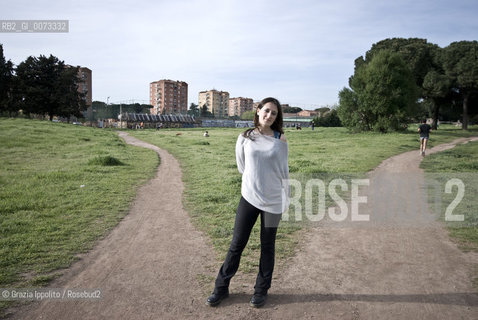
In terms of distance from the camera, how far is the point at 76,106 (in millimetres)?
57781

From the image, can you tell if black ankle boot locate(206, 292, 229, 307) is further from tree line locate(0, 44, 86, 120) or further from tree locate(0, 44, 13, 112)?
tree locate(0, 44, 13, 112)

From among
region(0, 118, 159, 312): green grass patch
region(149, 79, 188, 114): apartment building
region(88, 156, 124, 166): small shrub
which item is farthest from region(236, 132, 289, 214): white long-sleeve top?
region(149, 79, 188, 114): apartment building

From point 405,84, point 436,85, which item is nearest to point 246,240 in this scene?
point 405,84

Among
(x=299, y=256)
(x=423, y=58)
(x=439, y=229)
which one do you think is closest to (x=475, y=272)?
(x=439, y=229)

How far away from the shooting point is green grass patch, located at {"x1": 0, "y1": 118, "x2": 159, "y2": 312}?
4.32m

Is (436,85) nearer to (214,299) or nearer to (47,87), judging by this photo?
(214,299)

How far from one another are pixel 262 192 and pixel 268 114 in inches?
35.4

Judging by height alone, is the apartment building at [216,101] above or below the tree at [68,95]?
above

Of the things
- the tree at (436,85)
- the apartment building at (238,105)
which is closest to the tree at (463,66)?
the tree at (436,85)

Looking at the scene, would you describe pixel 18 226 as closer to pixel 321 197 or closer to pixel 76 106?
pixel 321 197

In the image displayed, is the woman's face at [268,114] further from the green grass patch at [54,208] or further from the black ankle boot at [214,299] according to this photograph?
the green grass patch at [54,208]

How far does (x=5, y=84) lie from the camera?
52906 mm

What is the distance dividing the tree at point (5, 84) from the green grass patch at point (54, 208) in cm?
4993

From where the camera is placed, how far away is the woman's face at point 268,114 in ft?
11.3
